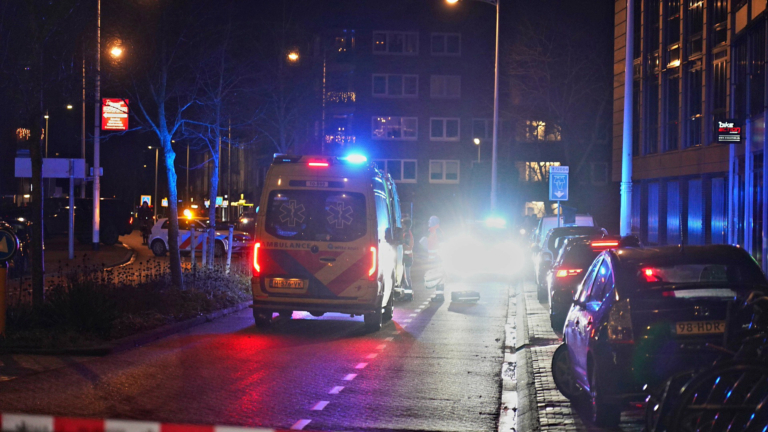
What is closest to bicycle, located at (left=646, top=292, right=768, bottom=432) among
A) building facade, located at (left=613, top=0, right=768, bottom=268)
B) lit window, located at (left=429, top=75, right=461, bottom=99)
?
building facade, located at (left=613, top=0, right=768, bottom=268)

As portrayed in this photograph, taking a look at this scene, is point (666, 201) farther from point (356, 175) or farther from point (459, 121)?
point (459, 121)

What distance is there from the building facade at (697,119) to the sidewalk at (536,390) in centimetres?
808

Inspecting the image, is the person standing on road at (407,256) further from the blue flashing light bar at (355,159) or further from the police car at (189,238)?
the police car at (189,238)

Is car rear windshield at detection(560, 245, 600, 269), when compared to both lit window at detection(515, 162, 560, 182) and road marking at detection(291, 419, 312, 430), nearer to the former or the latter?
road marking at detection(291, 419, 312, 430)

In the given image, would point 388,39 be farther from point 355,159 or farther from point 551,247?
point 355,159

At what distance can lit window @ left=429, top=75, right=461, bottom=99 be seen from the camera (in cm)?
6594

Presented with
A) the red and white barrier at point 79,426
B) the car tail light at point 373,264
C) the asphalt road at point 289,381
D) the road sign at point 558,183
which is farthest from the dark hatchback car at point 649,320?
the road sign at point 558,183

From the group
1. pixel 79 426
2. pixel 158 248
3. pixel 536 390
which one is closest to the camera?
pixel 79 426

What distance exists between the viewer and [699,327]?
634cm

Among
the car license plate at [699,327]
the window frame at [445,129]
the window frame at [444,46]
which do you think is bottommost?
the car license plate at [699,327]

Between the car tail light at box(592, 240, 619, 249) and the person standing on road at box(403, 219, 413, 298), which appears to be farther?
the person standing on road at box(403, 219, 413, 298)

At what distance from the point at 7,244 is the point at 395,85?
57052 millimetres

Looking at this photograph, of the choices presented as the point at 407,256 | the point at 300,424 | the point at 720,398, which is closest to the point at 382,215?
the point at 407,256

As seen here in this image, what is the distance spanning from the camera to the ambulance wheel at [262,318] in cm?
1363
